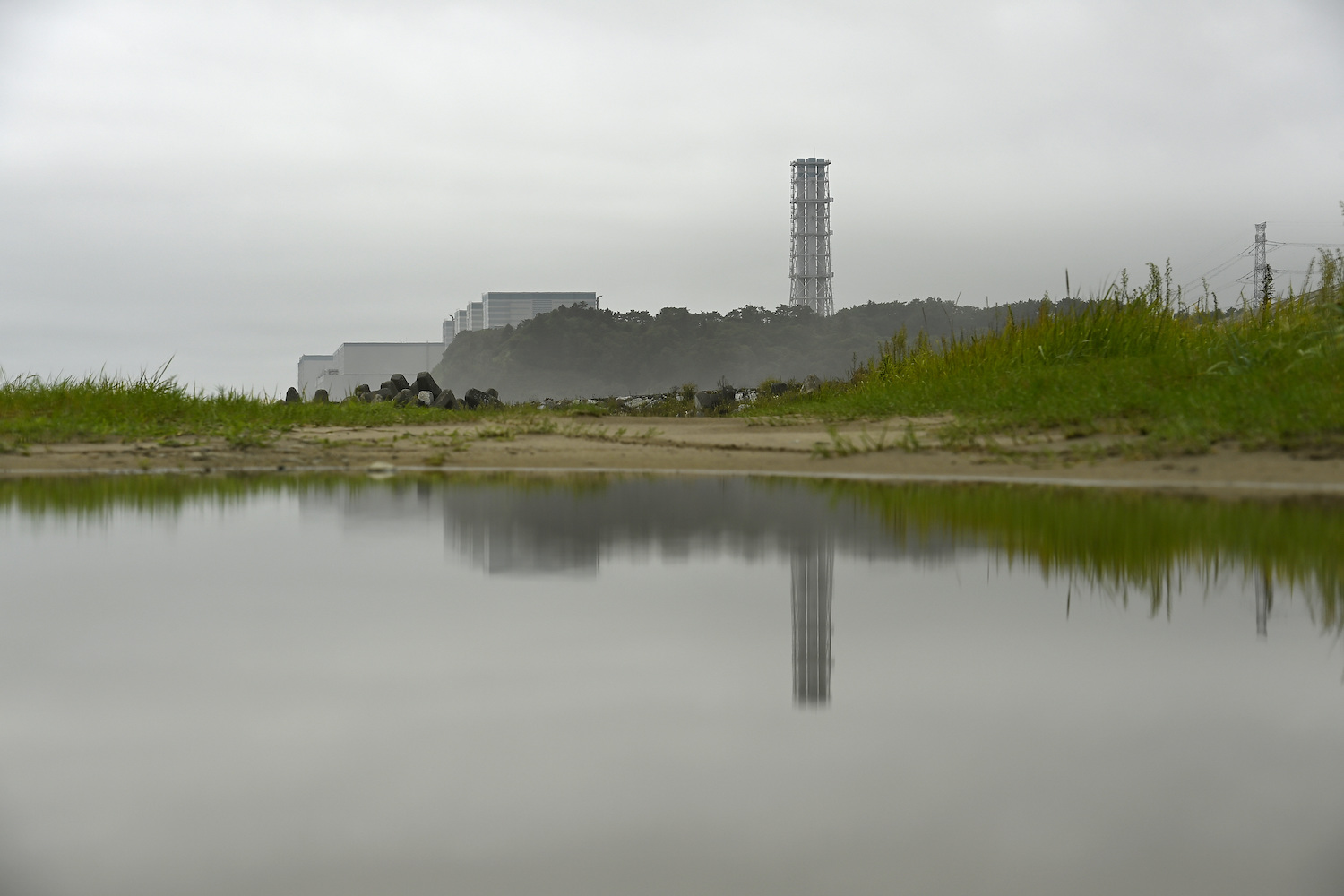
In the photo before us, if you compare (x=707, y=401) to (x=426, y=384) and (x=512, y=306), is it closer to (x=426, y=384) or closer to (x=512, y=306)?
(x=426, y=384)

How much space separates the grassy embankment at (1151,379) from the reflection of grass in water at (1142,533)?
1.46m

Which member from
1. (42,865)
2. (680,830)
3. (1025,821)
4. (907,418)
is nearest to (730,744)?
(680,830)

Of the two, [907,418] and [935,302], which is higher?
[935,302]

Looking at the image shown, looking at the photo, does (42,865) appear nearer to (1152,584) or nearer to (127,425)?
(1152,584)

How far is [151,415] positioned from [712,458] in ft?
19.6

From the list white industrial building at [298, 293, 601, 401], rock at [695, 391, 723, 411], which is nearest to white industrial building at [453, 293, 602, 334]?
white industrial building at [298, 293, 601, 401]

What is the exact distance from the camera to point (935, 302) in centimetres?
5409

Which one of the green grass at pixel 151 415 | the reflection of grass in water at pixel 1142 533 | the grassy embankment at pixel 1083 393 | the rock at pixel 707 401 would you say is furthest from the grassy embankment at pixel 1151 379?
the rock at pixel 707 401

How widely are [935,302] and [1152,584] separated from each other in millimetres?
53845

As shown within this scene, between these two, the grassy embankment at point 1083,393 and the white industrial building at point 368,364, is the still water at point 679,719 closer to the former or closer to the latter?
the grassy embankment at point 1083,393

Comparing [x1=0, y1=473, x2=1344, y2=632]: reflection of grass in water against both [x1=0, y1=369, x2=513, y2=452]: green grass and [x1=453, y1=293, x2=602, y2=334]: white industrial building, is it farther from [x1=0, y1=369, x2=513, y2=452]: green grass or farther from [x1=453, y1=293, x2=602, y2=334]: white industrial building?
[x1=453, y1=293, x2=602, y2=334]: white industrial building

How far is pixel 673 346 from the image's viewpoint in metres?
57.0

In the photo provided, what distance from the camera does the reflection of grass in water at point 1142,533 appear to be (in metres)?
2.44

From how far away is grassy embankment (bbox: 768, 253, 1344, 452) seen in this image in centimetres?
515
